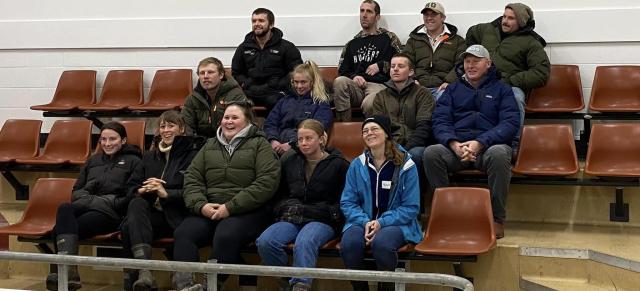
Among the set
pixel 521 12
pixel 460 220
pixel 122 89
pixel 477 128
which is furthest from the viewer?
pixel 122 89

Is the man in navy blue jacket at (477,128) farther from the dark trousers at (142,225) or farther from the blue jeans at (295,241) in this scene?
the dark trousers at (142,225)

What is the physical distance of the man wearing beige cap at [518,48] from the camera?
5.86 metres

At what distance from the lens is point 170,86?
698cm

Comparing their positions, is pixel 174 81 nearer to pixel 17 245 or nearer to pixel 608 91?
pixel 17 245

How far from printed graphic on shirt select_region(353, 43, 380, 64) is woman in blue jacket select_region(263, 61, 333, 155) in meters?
0.63

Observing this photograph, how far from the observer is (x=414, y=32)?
6.35m

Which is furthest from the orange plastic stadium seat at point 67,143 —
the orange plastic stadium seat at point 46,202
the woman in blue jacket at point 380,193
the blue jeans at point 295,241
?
the woman in blue jacket at point 380,193

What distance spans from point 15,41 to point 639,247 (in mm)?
5523

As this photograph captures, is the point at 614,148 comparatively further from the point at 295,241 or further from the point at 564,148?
the point at 295,241

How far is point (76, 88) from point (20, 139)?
0.71 meters

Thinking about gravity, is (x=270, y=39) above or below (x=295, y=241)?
above

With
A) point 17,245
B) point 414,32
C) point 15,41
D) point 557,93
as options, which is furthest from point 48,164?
point 557,93

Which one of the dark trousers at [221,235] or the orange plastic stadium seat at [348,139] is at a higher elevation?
the orange plastic stadium seat at [348,139]

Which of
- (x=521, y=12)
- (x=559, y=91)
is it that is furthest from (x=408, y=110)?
(x=559, y=91)
